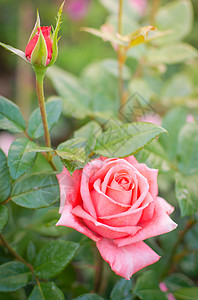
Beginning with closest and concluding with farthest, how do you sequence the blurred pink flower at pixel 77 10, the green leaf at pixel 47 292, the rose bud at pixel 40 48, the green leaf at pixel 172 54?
the rose bud at pixel 40 48, the green leaf at pixel 47 292, the green leaf at pixel 172 54, the blurred pink flower at pixel 77 10

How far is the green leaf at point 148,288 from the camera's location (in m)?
0.58

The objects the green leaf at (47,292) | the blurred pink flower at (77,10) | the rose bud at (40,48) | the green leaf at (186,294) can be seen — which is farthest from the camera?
the blurred pink flower at (77,10)

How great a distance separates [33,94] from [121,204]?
4.57 feet

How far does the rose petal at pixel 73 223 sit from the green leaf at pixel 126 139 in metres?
0.11

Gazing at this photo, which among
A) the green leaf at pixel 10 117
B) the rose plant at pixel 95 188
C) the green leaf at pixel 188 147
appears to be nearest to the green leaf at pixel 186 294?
the rose plant at pixel 95 188

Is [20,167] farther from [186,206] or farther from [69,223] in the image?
[186,206]

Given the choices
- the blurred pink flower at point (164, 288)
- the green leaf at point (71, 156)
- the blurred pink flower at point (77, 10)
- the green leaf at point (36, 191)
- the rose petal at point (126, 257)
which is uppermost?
the blurred pink flower at point (77, 10)

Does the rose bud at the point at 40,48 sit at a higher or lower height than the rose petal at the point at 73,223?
higher

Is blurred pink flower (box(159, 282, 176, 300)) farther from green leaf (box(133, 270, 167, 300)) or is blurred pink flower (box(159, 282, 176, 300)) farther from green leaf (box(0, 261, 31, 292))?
green leaf (box(0, 261, 31, 292))

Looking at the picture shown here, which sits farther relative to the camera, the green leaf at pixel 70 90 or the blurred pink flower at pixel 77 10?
the blurred pink flower at pixel 77 10

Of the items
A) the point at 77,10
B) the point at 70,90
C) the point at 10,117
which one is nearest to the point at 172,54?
the point at 70,90

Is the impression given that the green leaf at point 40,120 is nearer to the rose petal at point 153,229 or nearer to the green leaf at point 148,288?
the rose petal at point 153,229

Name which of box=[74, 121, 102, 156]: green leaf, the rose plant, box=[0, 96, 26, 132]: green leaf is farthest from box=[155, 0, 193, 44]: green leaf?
box=[0, 96, 26, 132]: green leaf

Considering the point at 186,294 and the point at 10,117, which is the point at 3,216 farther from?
the point at 186,294
